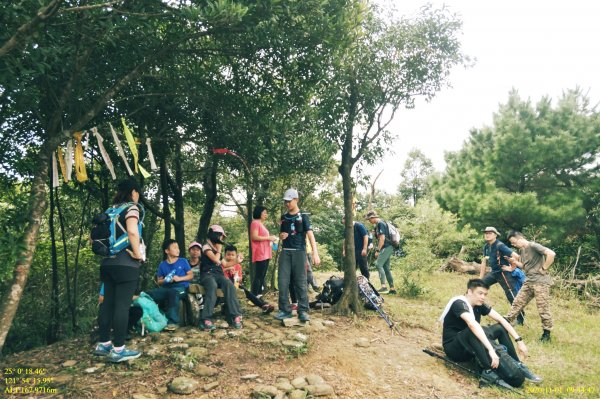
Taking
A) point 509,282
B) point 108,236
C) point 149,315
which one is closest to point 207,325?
point 149,315

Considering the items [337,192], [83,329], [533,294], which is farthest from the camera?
[337,192]

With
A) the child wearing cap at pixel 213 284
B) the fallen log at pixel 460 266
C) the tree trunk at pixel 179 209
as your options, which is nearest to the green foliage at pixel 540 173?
the fallen log at pixel 460 266

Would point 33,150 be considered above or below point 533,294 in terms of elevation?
above

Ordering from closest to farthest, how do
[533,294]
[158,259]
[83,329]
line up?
[533,294]
[83,329]
[158,259]

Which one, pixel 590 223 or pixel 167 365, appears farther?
pixel 590 223

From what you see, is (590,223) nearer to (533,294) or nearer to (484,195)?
(484,195)

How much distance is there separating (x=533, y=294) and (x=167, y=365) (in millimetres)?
5939

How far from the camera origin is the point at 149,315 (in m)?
5.27

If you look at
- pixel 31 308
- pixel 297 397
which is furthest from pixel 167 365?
pixel 31 308

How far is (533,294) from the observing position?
6344 millimetres

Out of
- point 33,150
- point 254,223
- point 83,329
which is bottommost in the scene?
point 83,329
